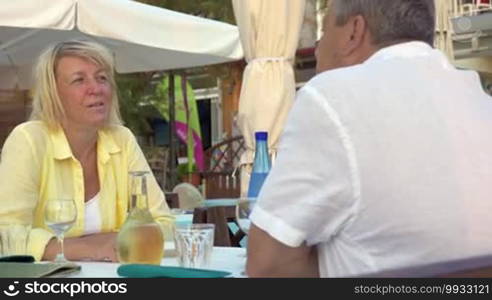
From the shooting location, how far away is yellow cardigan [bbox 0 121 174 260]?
2336 mm

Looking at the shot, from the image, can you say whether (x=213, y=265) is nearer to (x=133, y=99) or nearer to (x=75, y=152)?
(x=75, y=152)

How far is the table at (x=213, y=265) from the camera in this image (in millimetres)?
1757

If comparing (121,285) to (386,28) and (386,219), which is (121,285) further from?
(386,28)

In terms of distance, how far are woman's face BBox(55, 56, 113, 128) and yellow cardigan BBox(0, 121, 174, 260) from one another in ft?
0.31

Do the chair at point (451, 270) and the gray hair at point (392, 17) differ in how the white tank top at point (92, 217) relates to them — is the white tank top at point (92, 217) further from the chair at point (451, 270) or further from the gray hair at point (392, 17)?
the chair at point (451, 270)

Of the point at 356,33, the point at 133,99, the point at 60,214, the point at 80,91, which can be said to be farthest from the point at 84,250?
the point at 133,99

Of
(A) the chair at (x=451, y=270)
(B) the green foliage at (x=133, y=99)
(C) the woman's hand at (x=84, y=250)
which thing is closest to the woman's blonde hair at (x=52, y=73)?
(C) the woman's hand at (x=84, y=250)

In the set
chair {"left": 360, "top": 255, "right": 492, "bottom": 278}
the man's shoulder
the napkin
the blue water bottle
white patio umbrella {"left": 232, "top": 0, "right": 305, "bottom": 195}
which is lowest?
the napkin

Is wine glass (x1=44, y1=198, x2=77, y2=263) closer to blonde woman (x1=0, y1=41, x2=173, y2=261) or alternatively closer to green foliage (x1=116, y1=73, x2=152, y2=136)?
blonde woman (x1=0, y1=41, x2=173, y2=261)

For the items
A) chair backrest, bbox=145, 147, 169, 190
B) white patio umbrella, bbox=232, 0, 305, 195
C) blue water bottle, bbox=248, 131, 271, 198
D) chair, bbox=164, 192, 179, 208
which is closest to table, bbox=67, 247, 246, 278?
blue water bottle, bbox=248, 131, 271, 198

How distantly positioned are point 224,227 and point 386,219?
151cm

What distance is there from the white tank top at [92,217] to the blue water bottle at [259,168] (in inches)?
23.2

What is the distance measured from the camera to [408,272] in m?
1.21

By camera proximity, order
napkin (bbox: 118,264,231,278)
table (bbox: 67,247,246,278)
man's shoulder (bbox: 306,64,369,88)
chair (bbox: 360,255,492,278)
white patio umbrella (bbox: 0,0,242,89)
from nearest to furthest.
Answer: chair (bbox: 360,255,492,278)
man's shoulder (bbox: 306,64,369,88)
napkin (bbox: 118,264,231,278)
table (bbox: 67,247,246,278)
white patio umbrella (bbox: 0,0,242,89)
